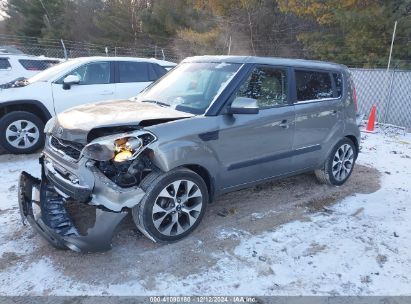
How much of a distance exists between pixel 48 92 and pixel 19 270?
13.9 feet

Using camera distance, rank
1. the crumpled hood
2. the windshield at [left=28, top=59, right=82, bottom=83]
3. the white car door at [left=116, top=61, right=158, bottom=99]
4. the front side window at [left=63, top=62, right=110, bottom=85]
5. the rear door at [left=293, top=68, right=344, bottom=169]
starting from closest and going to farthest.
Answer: the crumpled hood → the rear door at [left=293, top=68, right=344, bottom=169] → the windshield at [left=28, top=59, right=82, bottom=83] → the front side window at [left=63, top=62, right=110, bottom=85] → the white car door at [left=116, top=61, right=158, bottom=99]

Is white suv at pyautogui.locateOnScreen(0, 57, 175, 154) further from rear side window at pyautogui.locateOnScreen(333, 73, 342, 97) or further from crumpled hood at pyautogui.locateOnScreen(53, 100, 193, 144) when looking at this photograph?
rear side window at pyautogui.locateOnScreen(333, 73, 342, 97)

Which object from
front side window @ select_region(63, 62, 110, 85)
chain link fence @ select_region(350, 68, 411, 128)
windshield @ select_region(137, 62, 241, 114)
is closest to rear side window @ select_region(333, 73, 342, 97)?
windshield @ select_region(137, 62, 241, 114)

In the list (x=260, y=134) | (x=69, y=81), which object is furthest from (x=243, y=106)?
(x=69, y=81)

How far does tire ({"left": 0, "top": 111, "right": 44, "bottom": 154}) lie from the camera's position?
6.35 m

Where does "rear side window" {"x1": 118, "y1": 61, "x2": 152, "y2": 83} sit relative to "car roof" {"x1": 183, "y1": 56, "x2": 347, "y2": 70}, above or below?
below

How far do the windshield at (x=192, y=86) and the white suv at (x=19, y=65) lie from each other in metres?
7.07

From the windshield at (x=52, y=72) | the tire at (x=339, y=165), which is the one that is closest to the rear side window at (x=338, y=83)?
the tire at (x=339, y=165)

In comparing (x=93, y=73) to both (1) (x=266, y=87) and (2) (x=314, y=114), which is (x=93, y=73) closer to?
(1) (x=266, y=87)

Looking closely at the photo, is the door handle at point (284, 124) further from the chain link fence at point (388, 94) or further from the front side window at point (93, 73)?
the chain link fence at point (388, 94)

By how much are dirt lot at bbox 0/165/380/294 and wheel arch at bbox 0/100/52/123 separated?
276 centimetres

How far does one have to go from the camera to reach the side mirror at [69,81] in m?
6.61

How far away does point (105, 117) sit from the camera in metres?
3.53

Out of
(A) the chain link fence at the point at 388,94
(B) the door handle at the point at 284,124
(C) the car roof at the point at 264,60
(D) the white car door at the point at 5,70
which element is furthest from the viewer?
(A) the chain link fence at the point at 388,94
